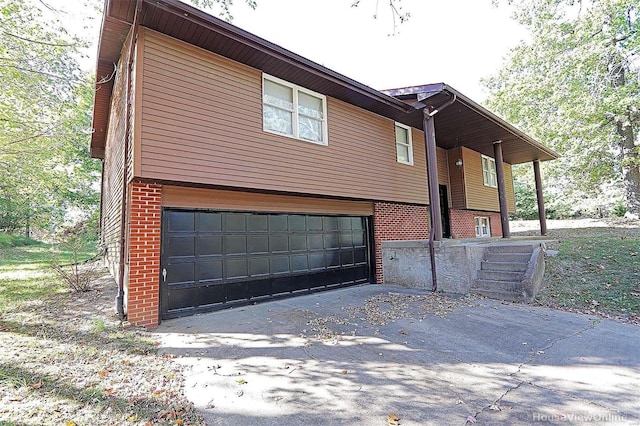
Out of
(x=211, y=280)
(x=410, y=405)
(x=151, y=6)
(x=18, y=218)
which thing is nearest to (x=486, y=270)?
(x=410, y=405)

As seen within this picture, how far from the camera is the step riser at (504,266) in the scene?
702cm

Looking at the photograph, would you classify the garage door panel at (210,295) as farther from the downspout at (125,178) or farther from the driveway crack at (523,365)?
the driveway crack at (523,365)

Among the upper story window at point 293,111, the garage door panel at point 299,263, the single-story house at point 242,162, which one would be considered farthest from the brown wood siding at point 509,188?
the garage door panel at point 299,263

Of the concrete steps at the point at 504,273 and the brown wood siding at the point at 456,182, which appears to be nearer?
the concrete steps at the point at 504,273

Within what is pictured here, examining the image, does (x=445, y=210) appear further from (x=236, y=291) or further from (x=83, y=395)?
(x=83, y=395)

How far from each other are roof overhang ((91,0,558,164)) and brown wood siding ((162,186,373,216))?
2.64m

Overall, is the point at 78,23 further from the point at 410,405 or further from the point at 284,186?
the point at 410,405

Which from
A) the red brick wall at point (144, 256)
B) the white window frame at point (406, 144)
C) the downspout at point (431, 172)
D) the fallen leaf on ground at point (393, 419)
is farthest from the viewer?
the white window frame at point (406, 144)

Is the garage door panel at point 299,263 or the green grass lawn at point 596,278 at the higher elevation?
the garage door panel at point 299,263

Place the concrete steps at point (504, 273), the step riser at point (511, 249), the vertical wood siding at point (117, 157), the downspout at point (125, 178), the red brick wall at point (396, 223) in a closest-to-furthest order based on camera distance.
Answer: the downspout at point (125, 178), the vertical wood siding at point (117, 157), the concrete steps at point (504, 273), the step riser at point (511, 249), the red brick wall at point (396, 223)

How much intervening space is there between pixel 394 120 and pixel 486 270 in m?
5.03

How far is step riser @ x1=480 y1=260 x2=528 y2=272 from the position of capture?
23.0 feet

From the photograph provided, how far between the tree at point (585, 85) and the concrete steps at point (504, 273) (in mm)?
10274

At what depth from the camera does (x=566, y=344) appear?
13.8 feet
